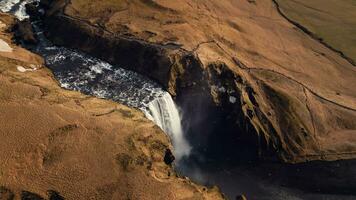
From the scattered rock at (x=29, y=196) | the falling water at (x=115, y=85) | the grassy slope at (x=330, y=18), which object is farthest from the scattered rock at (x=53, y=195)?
the grassy slope at (x=330, y=18)

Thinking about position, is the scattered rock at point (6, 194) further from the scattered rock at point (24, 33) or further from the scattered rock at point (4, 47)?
the scattered rock at point (24, 33)

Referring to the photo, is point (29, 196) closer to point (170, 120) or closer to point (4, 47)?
point (170, 120)

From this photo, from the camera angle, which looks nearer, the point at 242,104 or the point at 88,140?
the point at 88,140

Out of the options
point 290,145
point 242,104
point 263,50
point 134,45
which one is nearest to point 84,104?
point 134,45

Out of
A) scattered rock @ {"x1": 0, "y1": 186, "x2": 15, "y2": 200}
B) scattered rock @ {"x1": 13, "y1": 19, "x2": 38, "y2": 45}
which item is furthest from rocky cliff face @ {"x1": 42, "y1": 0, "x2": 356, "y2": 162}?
scattered rock @ {"x1": 0, "y1": 186, "x2": 15, "y2": 200}

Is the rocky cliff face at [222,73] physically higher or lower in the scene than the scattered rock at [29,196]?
higher

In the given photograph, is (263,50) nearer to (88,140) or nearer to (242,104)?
(242,104)
